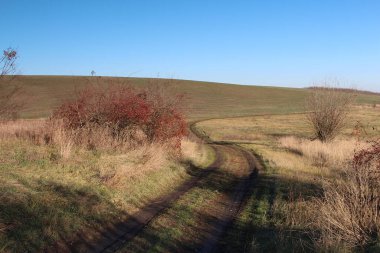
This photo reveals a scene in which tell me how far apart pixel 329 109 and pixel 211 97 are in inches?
2481

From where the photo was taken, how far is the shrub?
1916cm

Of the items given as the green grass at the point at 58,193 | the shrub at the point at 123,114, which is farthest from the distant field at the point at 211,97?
the green grass at the point at 58,193

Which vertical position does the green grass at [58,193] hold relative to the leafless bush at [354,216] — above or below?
below

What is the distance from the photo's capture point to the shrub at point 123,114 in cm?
1916

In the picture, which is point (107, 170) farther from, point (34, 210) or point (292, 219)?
point (292, 219)

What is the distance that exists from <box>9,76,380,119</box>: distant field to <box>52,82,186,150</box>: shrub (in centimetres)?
3893

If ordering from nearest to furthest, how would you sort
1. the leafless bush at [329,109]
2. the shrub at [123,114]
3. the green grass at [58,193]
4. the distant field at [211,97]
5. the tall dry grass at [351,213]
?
the tall dry grass at [351,213] < the green grass at [58,193] < the shrub at [123,114] < the leafless bush at [329,109] < the distant field at [211,97]

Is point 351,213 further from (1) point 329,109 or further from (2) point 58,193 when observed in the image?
(1) point 329,109

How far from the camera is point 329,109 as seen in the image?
29531 millimetres

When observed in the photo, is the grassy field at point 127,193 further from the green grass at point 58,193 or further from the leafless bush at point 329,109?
the leafless bush at point 329,109

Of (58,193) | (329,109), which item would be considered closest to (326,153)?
(329,109)

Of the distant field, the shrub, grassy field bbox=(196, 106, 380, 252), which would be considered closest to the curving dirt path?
grassy field bbox=(196, 106, 380, 252)

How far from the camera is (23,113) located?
186 feet

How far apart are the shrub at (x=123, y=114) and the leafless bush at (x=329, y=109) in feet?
40.5
